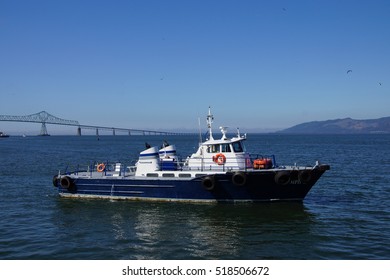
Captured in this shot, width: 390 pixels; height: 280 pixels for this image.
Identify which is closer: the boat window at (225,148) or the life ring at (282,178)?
the life ring at (282,178)

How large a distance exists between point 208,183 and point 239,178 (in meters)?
1.75

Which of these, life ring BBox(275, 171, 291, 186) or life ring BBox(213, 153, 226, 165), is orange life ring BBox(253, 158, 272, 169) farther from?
life ring BBox(213, 153, 226, 165)

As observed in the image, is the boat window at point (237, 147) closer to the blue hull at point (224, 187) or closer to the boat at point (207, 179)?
the boat at point (207, 179)

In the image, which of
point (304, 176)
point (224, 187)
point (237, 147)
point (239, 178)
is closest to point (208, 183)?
point (224, 187)

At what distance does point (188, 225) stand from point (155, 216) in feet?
7.91

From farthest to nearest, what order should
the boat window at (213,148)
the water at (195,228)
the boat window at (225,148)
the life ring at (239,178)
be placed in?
the boat window at (213,148) < the boat window at (225,148) < the life ring at (239,178) < the water at (195,228)

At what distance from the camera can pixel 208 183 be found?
70.6 ft

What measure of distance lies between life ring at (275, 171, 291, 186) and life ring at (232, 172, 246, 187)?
1815 mm

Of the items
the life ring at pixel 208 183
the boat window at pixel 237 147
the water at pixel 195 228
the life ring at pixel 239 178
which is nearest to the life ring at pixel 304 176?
the water at pixel 195 228

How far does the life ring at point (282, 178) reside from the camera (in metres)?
21.1

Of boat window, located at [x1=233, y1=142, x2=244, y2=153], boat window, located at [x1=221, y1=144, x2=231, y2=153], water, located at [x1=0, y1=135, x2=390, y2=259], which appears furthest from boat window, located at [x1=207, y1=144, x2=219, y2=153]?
water, located at [x1=0, y1=135, x2=390, y2=259]

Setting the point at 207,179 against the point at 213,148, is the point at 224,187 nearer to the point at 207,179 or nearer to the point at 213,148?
the point at 207,179

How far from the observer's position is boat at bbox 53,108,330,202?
70.5 ft

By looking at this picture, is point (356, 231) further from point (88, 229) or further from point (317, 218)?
point (88, 229)
